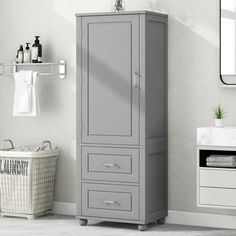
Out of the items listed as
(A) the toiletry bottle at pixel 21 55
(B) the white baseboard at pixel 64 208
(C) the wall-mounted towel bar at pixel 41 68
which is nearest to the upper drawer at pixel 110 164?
(B) the white baseboard at pixel 64 208

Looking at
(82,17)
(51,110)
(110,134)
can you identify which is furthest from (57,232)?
(82,17)

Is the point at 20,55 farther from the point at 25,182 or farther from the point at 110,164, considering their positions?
the point at 110,164

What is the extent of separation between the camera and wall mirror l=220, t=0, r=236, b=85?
5.32 meters

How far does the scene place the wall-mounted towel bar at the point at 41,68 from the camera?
6.05m

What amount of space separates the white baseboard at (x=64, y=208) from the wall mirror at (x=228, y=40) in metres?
1.74

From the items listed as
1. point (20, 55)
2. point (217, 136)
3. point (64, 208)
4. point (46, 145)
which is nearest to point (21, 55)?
point (20, 55)

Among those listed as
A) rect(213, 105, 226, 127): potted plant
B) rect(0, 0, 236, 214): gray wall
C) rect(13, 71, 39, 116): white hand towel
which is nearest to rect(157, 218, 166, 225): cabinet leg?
rect(0, 0, 236, 214): gray wall

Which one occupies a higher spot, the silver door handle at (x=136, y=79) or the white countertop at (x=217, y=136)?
the silver door handle at (x=136, y=79)

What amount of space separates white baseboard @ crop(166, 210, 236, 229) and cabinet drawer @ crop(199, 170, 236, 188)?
18.8 inches

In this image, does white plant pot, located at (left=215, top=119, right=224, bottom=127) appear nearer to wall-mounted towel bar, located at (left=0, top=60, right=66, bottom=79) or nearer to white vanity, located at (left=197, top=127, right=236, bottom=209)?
white vanity, located at (left=197, top=127, right=236, bottom=209)

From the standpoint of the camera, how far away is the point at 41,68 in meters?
6.23

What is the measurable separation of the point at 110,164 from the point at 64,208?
92 cm

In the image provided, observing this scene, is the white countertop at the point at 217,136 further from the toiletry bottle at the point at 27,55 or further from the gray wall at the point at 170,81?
the toiletry bottle at the point at 27,55

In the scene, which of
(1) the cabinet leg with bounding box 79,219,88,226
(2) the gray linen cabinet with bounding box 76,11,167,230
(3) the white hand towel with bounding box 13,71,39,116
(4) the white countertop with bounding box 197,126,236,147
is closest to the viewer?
(4) the white countertop with bounding box 197,126,236,147
